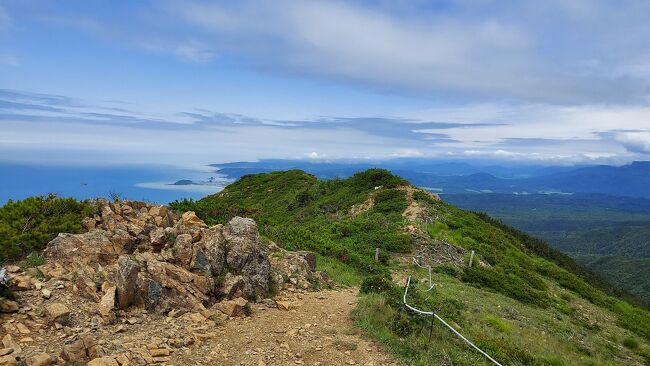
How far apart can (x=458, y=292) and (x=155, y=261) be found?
569 inches

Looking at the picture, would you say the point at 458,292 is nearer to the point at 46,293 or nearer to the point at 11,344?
the point at 46,293

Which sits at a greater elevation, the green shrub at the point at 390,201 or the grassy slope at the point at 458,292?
the green shrub at the point at 390,201

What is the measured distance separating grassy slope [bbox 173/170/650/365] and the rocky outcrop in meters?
4.16

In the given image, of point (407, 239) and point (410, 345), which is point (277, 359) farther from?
point (407, 239)

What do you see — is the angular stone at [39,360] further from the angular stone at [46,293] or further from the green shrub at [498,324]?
the green shrub at [498,324]

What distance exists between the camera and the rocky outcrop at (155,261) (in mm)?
10297

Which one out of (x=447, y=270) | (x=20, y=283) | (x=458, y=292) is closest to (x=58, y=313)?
(x=20, y=283)

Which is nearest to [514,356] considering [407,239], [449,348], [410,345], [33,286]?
[449,348]

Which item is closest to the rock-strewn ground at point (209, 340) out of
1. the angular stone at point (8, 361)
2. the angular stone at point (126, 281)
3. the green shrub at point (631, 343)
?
the angular stone at point (8, 361)

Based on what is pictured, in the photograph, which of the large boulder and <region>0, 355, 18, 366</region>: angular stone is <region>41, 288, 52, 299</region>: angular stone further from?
the large boulder

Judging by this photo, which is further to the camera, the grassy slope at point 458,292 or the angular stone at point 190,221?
the angular stone at point 190,221

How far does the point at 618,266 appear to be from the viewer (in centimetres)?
14038

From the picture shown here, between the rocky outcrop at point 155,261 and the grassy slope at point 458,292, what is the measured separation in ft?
13.6

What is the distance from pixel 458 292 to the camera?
19.8 metres
